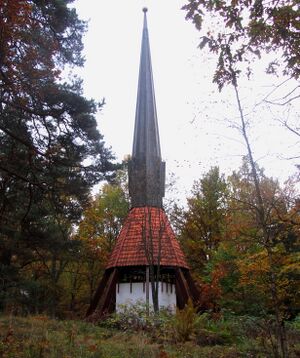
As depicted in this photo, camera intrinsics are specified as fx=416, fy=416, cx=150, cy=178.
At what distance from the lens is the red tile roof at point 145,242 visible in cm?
1697

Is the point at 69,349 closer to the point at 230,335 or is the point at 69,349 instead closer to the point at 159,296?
the point at 230,335

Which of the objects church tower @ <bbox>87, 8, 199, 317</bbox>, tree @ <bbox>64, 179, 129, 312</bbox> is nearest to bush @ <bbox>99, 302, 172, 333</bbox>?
church tower @ <bbox>87, 8, 199, 317</bbox>

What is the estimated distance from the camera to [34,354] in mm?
6484

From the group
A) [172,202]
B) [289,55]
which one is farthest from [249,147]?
[172,202]

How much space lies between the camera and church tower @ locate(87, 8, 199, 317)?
16922 mm

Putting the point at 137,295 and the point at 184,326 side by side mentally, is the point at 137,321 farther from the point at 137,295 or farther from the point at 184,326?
the point at 137,295

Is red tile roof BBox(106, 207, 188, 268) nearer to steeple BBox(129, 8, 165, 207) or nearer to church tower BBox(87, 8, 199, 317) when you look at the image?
church tower BBox(87, 8, 199, 317)

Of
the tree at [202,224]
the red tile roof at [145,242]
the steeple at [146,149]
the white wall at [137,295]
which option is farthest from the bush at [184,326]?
the tree at [202,224]

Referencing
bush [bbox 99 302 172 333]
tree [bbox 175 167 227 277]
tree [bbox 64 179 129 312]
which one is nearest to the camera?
bush [bbox 99 302 172 333]

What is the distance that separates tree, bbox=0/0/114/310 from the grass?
2175 millimetres

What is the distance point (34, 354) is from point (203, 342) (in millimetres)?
5020

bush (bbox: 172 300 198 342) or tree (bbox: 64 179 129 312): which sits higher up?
tree (bbox: 64 179 129 312)

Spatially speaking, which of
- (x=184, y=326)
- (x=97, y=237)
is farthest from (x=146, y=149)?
(x=184, y=326)

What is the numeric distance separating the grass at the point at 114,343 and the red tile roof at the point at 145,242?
5.04 meters
